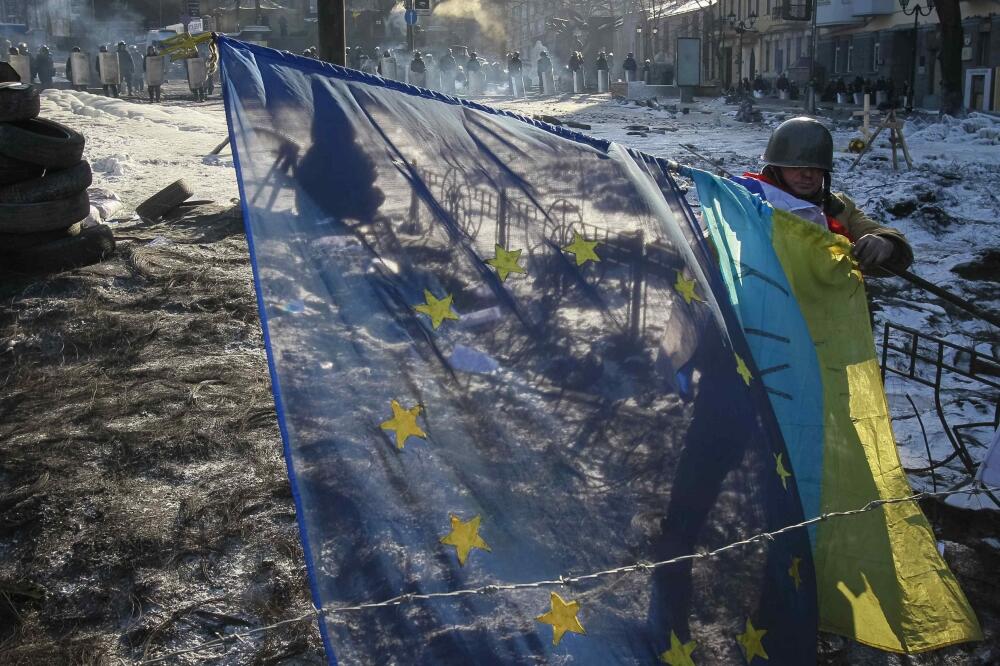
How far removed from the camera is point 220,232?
1039 centimetres

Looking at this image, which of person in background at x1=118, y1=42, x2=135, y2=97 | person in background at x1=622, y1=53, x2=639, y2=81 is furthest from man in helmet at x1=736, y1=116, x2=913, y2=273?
person in background at x1=622, y1=53, x2=639, y2=81

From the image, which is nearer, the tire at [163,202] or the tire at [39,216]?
the tire at [39,216]

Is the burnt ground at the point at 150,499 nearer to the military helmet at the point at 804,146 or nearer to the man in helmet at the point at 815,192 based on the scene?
the man in helmet at the point at 815,192

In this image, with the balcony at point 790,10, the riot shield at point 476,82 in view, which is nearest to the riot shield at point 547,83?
the riot shield at point 476,82

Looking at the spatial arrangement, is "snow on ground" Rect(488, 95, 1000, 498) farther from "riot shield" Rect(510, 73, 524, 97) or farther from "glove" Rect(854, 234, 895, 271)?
"riot shield" Rect(510, 73, 524, 97)

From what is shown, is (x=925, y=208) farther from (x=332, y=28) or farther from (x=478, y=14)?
(x=478, y=14)

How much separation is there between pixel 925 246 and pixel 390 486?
10.4 meters

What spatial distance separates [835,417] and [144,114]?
21221 millimetres

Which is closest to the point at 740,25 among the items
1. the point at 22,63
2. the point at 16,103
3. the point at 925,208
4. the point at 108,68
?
the point at 108,68

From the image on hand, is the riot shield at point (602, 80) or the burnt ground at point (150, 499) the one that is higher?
the riot shield at point (602, 80)

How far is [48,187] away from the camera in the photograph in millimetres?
8547

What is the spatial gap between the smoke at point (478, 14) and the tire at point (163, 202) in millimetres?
64023

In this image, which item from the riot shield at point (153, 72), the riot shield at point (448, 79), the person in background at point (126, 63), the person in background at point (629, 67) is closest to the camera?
the riot shield at point (153, 72)

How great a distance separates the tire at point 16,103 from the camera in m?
8.46
